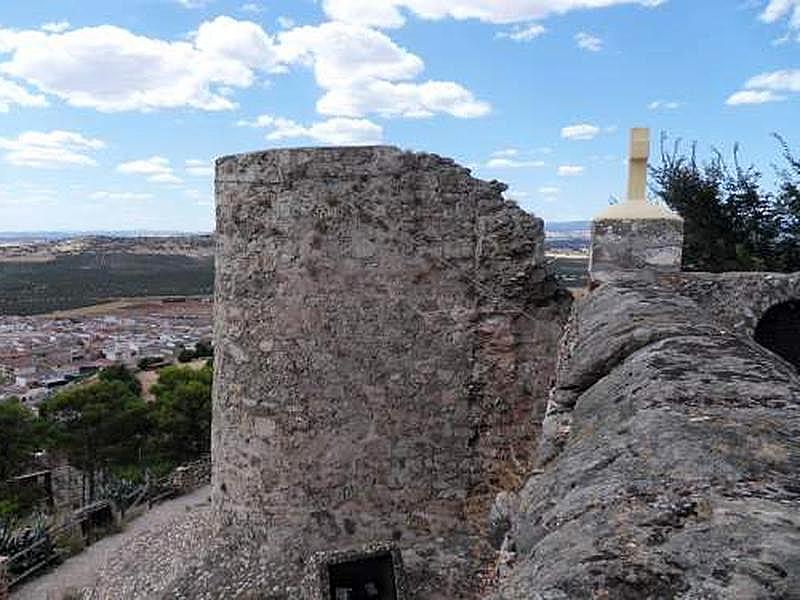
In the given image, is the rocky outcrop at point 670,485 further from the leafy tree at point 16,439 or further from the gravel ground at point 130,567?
the leafy tree at point 16,439

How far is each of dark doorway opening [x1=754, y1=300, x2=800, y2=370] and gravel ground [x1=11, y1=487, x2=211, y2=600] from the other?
4949 mm

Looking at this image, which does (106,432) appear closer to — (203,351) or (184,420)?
(184,420)

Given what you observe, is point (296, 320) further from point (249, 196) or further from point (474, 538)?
point (474, 538)

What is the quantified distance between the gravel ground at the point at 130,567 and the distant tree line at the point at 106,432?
813 centimetres

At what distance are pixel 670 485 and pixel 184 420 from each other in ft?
75.0

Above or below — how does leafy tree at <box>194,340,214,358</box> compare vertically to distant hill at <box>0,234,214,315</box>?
below

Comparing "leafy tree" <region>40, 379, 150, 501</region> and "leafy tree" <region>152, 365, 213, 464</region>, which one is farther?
"leafy tree" <region>152, 365, 213, 464</region>

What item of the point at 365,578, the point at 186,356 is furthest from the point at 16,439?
the point at 186,356

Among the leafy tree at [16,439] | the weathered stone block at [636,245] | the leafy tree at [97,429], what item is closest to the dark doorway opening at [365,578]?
the weathered stone block at [636,245]

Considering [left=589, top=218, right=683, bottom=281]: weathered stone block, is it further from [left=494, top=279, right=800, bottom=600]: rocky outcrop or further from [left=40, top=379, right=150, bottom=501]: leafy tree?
[left=40, top=379, right=150, bottom=501]: leafy tree

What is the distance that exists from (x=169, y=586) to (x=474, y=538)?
2792mm

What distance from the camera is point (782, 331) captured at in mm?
5742

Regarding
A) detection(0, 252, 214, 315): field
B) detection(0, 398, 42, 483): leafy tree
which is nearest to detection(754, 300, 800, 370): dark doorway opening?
detection(0, 398, 42, 483): leafy tree

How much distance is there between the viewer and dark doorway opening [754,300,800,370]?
5.67 metres
